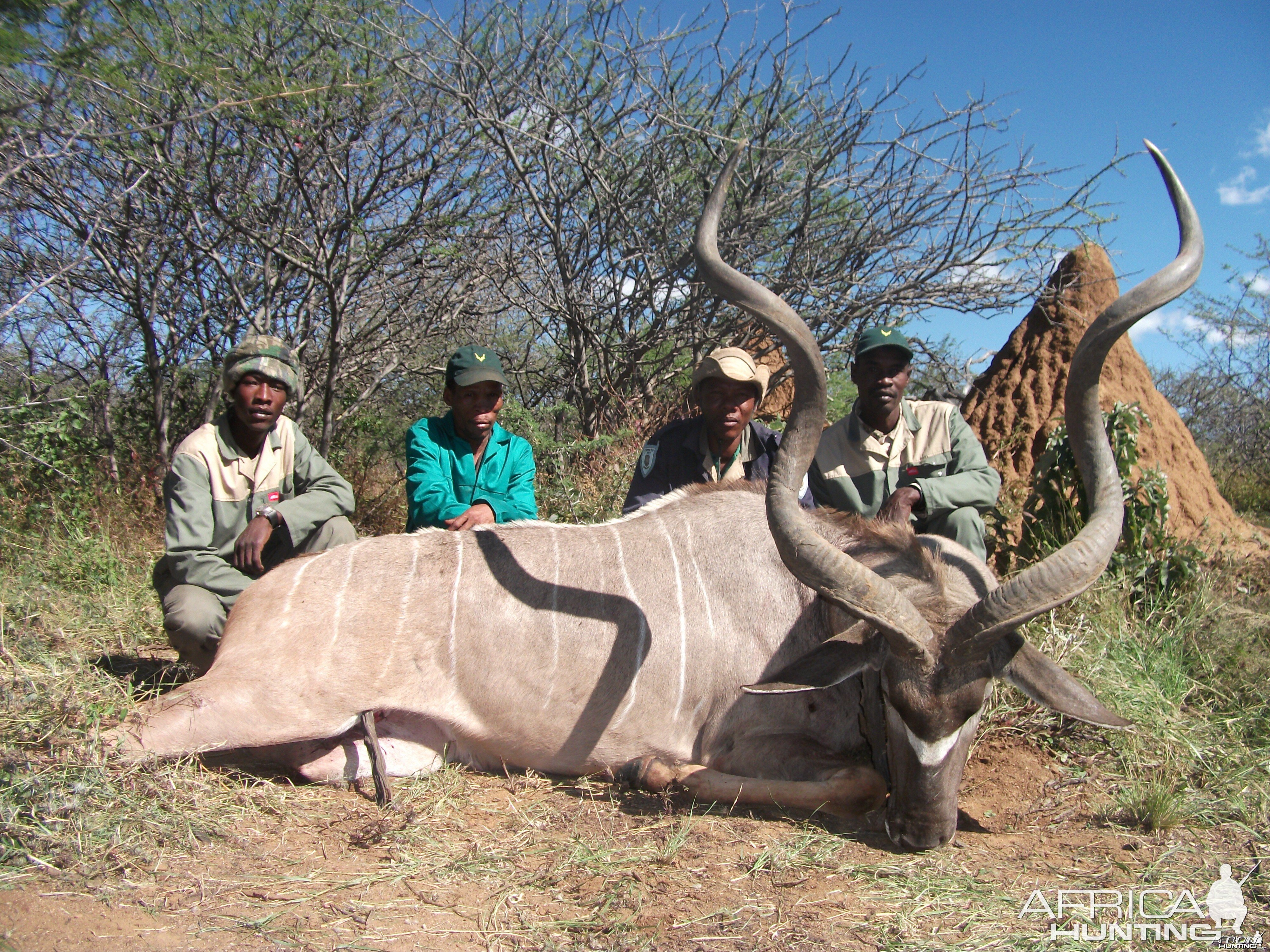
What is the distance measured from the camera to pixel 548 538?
352 cm

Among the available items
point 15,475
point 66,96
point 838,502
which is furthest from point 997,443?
point 15,475

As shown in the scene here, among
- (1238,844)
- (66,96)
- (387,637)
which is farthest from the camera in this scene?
(66,96)

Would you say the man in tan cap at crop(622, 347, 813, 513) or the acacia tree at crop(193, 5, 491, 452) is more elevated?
the acacia tree at crop(193, 5, 491, 452)

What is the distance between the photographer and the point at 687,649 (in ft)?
10.4

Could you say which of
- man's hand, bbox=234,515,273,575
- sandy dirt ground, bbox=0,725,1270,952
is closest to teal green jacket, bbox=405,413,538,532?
man's hand, bbox=234,515,273,575

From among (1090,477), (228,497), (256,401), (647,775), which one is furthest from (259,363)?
(1090,477)

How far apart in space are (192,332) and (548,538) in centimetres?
460

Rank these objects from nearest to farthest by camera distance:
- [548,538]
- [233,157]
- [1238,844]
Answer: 1. [1238,844]
2. [548,538]
3. [233,157]

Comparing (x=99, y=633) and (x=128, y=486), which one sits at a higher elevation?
(x=128, y=486)

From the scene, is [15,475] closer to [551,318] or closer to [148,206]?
[148,206]

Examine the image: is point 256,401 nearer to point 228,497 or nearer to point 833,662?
point 228,497

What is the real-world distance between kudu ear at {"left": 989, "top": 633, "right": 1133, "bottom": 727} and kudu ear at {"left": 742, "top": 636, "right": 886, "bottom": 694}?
1.13 feet

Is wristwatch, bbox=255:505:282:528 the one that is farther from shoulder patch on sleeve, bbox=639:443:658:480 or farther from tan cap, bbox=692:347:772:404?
tan cap, bbox=692:347:772:404

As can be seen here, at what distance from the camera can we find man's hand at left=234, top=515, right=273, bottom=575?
3730 mm
